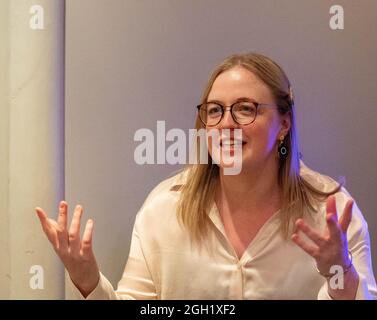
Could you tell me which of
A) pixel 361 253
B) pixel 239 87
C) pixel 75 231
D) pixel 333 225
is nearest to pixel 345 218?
pixel 333 225

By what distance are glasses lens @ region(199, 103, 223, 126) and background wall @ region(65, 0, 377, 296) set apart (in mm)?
129

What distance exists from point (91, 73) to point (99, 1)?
7.4 inches

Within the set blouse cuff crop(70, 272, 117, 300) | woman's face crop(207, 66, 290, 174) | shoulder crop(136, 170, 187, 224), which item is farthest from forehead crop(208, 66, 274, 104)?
blouse cuff crop(70, 272, 117, 300)

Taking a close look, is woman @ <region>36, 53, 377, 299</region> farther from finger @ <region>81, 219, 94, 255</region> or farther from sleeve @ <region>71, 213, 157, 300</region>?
finger @ <region>81, 219, 94, 255</region>

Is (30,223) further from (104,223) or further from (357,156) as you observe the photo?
(357,156)

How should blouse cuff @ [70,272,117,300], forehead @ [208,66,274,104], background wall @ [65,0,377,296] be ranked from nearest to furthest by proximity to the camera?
blouse cuff @ [70,272,117,300] → forehead @ [208,66,274,104] → background wall @ [65,0,377,296]

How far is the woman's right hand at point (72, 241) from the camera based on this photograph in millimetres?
886

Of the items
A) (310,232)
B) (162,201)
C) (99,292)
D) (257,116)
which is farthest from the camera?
(162,201)

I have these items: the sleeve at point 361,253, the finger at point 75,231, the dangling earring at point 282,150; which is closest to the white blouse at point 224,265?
the sleeve at point 361,253

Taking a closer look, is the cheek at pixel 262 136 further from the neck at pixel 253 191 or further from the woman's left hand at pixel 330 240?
the woman's left hand at pixel 330 240

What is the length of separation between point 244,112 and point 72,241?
464 mm

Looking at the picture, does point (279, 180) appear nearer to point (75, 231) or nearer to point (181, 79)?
point (181, 79)

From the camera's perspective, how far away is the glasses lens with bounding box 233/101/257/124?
1.05 metres

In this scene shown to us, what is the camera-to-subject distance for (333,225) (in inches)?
32.8
